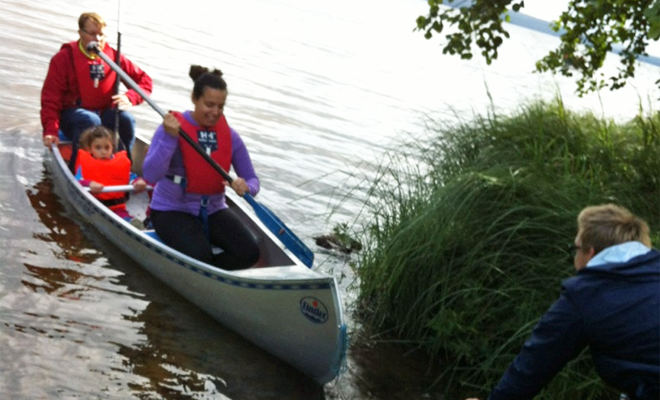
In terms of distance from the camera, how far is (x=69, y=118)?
327 inches

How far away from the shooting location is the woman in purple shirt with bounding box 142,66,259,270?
19.2ft

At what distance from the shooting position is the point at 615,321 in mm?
2949

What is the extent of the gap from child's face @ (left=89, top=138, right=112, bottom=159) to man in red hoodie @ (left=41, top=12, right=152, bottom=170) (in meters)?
0.52

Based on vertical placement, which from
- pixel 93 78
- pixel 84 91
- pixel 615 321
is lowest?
pixel 84 91

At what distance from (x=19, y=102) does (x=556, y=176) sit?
743 cm

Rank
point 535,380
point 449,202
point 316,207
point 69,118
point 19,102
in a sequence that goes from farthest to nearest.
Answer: point 19,102
point 316,207
point 69,118
point 449,202
point 535,380

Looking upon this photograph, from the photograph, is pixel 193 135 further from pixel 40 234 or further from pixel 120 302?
pixel 40 234

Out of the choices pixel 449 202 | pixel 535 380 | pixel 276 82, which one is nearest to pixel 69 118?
pixel 449 202

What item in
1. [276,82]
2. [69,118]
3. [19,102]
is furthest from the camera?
[276,82]

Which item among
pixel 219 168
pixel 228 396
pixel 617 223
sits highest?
pixel 617 223

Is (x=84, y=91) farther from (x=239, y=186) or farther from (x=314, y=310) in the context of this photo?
(x=314, y=310)

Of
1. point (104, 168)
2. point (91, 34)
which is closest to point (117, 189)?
point (104, 168)

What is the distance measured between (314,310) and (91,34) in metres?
4.16

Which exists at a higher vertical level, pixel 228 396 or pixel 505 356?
pixel 505 356
